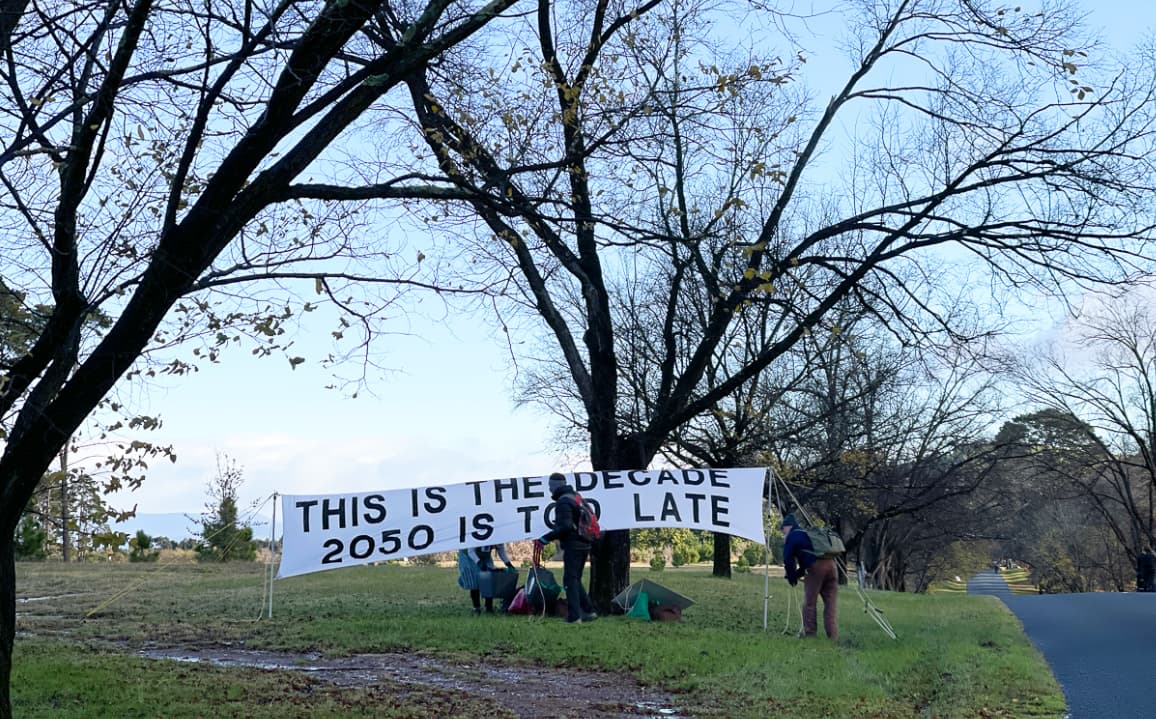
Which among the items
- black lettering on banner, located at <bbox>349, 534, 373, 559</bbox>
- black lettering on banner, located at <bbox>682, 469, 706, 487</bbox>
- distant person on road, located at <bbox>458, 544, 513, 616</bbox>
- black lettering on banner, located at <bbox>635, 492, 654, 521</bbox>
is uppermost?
black lettering on banner, located at <bbox>682, 469, 706, 487</bbox>

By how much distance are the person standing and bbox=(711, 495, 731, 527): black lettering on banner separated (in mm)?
2486

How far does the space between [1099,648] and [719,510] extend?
544 centimetres

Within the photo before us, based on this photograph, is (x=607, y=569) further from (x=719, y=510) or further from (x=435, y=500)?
(x=435, y=500)

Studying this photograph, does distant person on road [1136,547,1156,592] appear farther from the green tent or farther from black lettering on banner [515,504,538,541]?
black lettering on banner [515,504,538,541]

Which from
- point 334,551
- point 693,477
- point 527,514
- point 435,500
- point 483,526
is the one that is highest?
point 693,477

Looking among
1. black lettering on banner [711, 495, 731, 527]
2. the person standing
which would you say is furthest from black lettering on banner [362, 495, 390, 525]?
the person standing

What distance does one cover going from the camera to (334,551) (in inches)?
675

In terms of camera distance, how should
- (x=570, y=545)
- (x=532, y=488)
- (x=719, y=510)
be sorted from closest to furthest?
(x=570, y=545), (x=719, y=510), (x=532, y=488)

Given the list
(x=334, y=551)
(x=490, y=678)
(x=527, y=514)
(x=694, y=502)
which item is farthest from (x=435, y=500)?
(x=490, y=678)

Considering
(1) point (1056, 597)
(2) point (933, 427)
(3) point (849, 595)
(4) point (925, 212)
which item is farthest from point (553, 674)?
(2) point (933, 427)

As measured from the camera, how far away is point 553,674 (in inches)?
448

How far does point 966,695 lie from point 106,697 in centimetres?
730

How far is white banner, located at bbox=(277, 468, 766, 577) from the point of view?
1720 cm

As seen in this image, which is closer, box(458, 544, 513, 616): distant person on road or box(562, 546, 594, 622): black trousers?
box(562, 546, 594, 622): black trousers
